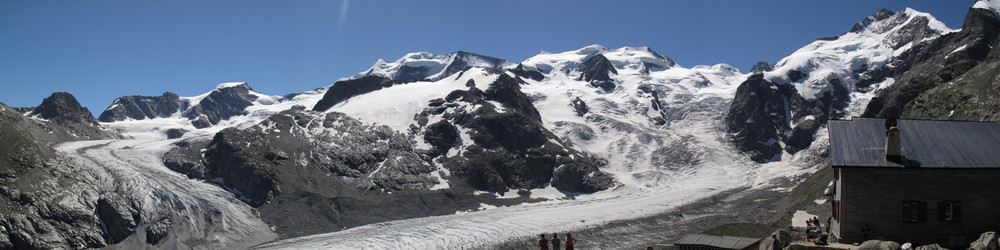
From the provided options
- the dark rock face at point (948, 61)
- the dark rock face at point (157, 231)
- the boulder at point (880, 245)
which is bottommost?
the dark rock face at point (157, 231)

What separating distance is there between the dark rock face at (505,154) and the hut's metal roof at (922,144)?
303 ft

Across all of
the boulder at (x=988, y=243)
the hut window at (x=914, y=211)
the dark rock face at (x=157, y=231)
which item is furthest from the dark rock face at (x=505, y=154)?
the boulder at (x=988, y=243)

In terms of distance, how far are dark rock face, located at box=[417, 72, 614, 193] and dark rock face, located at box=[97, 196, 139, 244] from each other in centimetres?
6255

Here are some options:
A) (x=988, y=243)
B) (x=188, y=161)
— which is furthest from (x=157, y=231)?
(x=988, y=243)

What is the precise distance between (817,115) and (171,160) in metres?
189

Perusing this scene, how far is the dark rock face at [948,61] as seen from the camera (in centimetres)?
13825

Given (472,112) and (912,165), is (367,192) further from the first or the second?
(912,165)

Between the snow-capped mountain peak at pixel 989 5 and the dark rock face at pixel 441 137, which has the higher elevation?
the snow-capped mountain peak at pixel 989 5

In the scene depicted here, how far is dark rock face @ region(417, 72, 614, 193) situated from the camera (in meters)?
129

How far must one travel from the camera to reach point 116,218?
250 feet

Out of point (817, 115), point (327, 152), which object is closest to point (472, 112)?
point (327, 152)

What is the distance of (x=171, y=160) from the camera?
4446 inches

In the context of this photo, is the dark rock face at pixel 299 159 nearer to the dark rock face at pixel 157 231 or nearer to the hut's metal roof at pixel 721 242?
the dark rock face at pixel 157 231

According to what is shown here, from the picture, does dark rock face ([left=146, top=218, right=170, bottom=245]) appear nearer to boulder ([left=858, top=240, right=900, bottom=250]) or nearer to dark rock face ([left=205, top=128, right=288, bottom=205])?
dark rock face ([left=205, top=128, right=288, bottom=205])
